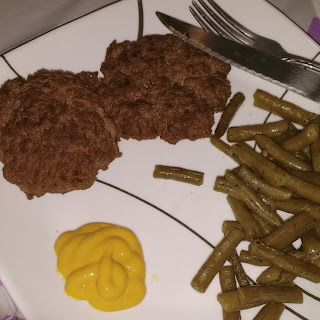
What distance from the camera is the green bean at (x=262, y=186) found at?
117 inches

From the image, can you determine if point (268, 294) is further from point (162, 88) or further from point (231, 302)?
point (162, 88)

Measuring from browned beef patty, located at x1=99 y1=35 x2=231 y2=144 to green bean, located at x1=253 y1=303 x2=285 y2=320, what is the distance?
3.68ft

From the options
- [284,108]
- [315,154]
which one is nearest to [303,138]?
[315,154]

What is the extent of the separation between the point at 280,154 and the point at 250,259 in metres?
0.68

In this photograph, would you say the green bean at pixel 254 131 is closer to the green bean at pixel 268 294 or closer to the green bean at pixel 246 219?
the green bean at pixel 246 219

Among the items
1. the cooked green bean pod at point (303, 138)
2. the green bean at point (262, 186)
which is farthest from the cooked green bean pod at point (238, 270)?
the cooked green bean pod at point (303, 138)

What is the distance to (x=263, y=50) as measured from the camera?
133 inches

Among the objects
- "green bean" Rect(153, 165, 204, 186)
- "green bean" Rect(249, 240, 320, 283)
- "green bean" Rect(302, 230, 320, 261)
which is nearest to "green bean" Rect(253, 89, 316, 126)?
"green bean" Rect(153, 165, 204, 186)

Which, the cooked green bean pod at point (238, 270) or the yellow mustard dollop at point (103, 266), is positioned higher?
the cooked green bean pod at point (238, 270)

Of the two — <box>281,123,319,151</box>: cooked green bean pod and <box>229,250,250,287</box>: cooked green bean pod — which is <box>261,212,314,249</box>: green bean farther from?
<box>281,123,319,151</box>: cooked green bean pod

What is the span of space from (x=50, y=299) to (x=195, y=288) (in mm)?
865

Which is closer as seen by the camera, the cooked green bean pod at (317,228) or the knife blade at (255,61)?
the cooked green bean pod at (317,228)

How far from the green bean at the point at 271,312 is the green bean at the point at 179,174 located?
0.85 metres

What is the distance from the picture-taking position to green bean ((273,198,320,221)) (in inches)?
116
